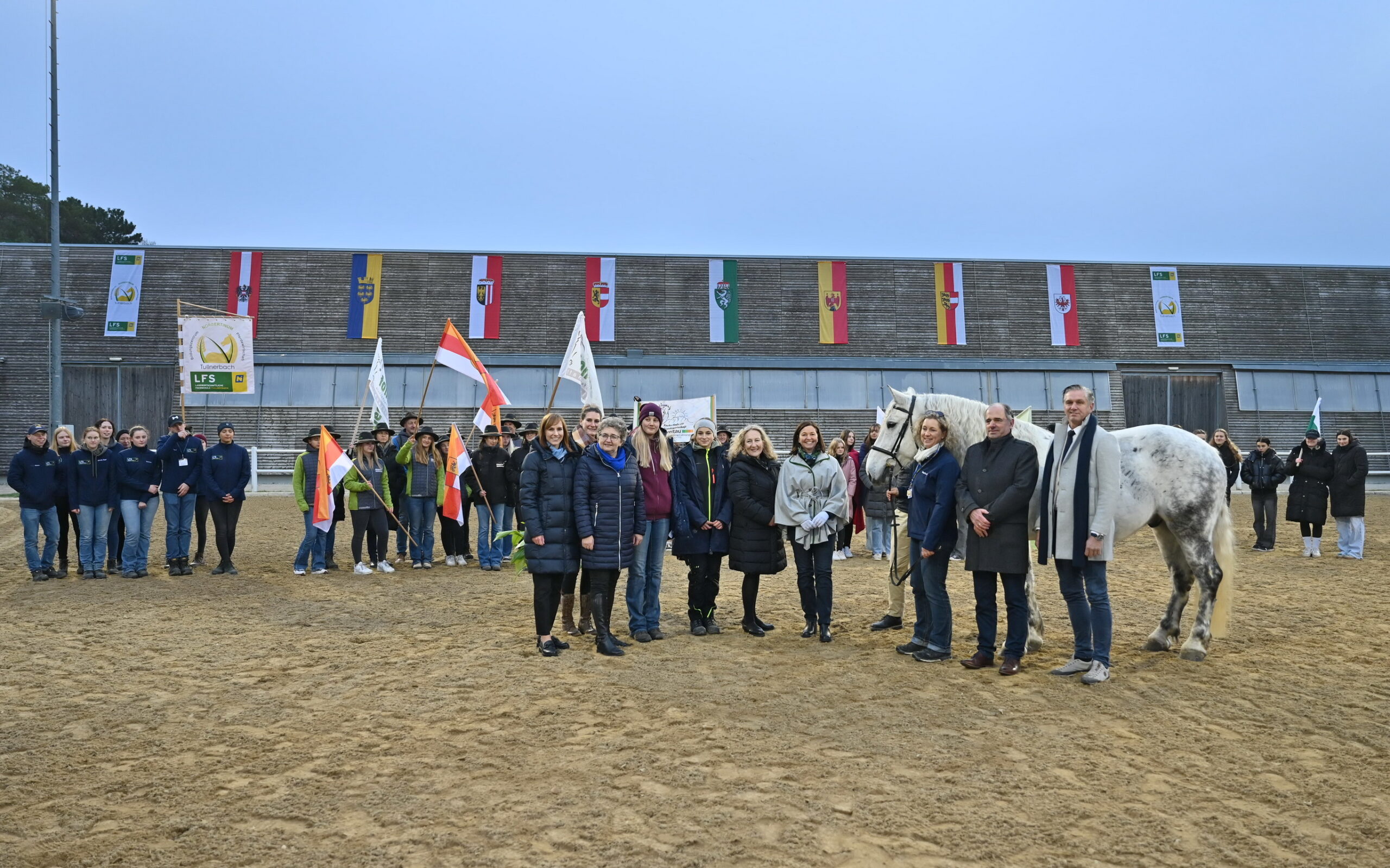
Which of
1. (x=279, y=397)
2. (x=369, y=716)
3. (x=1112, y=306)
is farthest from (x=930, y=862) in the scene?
(x=1112, y=306)

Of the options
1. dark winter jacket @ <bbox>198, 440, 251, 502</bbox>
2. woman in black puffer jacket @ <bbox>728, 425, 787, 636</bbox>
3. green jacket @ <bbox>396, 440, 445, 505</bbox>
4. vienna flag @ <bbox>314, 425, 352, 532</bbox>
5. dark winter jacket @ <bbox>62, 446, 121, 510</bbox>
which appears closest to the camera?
woman in black puffer jacket @ <bbox>728, 425, 787, 636</bbox>

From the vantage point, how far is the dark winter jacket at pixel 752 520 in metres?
7.71

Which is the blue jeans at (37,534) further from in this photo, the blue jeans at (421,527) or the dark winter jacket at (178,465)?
the blue jeans at (421,527)

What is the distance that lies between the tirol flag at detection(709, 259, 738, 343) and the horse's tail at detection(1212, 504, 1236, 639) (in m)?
24.5

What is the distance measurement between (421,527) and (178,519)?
2912 mm

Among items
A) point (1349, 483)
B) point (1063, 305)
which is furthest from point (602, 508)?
point (1063, 305)

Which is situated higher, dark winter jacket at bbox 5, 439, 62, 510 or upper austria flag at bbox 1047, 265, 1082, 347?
upper austria flag at bbox 1047, 265, 1082, 347

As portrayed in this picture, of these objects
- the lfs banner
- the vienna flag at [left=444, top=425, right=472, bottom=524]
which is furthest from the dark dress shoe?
the lfs banner

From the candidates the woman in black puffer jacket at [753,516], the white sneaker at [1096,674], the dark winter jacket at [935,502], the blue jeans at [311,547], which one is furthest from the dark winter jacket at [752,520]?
the blue jeans at [311,547]

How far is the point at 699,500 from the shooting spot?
7.92 m

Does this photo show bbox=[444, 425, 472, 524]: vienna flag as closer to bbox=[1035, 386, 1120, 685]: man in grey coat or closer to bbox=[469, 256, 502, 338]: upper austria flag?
bbox=[1035, 386, 1120, 685]: man in grey coat

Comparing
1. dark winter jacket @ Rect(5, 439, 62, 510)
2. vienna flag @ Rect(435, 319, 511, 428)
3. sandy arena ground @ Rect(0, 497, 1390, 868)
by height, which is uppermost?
vienna flag @ Rect(435, 319, 511, 428)

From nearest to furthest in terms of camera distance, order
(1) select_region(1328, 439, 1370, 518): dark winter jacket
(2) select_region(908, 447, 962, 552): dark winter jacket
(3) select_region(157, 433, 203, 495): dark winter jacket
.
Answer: (2) select_region(908, 447, 962, 552): dark winter jacket, (3) select_region(157, 433, 203, 495): dark winter jacket, (1) select_region(1328, 439, 1370, 518): dark winter jacket

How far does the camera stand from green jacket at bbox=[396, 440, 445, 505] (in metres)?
12.2
